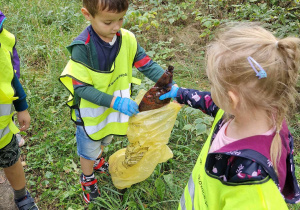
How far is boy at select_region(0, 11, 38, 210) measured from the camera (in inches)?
61.7

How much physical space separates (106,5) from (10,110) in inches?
34.2

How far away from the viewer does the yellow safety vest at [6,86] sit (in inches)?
61.1

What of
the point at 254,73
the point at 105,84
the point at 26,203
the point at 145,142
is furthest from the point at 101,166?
the point at 254,73

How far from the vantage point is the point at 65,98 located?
129 inches

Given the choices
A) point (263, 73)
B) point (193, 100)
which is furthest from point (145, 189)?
point (263, 73)

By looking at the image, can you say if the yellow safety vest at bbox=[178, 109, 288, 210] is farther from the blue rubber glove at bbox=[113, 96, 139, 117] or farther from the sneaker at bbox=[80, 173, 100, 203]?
the sneaker at bbox=[80, 173, 100, 203]

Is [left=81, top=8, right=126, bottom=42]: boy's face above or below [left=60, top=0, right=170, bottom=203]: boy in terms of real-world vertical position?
above

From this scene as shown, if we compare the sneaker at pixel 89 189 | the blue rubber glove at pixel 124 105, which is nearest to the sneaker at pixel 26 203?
the sneaker at pixel 89 189

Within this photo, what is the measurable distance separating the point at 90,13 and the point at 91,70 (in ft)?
1.10

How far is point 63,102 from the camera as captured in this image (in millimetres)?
3203

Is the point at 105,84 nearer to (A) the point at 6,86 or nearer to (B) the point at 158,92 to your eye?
(B) the point at 158,92

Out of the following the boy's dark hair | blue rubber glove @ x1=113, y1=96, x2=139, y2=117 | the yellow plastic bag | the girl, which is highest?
the boy's dark hair

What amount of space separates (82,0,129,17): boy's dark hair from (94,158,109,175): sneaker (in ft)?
4.35

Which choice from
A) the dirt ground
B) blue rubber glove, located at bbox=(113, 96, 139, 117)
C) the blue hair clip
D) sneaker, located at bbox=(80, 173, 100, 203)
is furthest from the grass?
the blue hair clip
